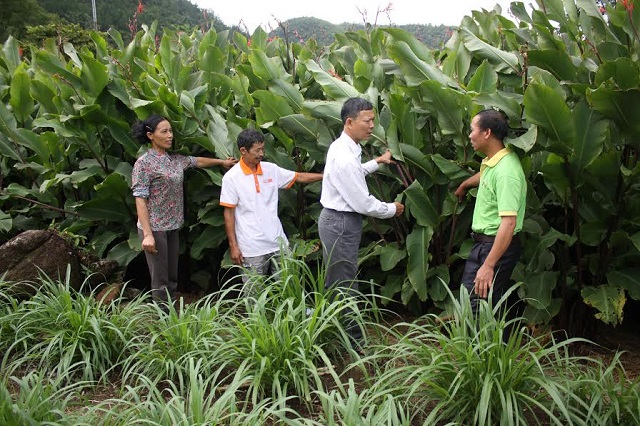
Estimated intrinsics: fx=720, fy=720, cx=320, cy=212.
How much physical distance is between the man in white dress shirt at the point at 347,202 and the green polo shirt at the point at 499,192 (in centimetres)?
66

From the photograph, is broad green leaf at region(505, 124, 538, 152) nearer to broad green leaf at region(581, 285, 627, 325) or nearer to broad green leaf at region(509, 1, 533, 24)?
broad green leaf at region(581, 285, 627, 325)

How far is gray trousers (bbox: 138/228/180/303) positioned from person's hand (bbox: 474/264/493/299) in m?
2.27

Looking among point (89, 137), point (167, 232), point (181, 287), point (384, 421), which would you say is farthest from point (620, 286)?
point (89, 137)

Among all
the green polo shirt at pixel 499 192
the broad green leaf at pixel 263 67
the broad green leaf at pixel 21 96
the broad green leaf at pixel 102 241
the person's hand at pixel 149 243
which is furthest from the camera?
the broad green leaf at pixel 21 96

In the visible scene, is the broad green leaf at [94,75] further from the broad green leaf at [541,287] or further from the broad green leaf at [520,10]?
the broad green leaf at [541,287]

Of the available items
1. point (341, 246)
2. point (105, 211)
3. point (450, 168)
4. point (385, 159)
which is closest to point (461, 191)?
point (450, 168)

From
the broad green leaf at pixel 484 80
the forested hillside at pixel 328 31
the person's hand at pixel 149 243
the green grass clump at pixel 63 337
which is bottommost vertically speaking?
the green grass clump at pixel 63 337

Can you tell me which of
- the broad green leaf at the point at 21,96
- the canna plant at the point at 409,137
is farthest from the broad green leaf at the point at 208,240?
the broad green leaf at the point at 21,96

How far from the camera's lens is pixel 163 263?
17.2 ft

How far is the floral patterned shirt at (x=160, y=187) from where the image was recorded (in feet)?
16.5

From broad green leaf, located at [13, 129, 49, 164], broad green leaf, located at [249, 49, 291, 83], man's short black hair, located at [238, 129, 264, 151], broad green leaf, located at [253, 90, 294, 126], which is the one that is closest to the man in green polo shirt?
man's short black hair, located at [238, 129, 264, 151]

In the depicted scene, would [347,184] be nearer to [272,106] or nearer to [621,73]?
[272,106]

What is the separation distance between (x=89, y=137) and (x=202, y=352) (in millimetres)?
2944

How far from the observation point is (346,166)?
A: 428 centimetres
